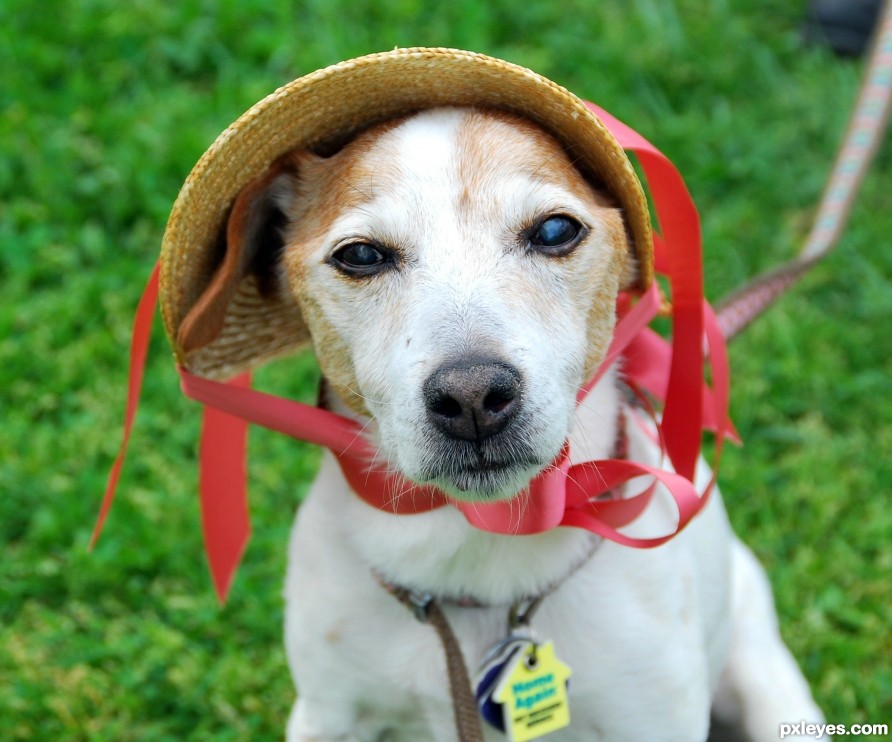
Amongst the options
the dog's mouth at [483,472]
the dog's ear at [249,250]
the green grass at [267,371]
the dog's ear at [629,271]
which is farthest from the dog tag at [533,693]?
the green grass at [267,371]

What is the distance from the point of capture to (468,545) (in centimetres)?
252

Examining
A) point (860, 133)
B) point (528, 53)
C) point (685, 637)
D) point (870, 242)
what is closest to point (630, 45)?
point (528, 53)

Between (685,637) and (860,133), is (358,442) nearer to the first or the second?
(685,637)

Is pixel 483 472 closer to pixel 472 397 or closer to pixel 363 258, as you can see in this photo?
pixel 472 397

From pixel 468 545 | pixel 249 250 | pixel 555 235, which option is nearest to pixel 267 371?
pixel 249 250

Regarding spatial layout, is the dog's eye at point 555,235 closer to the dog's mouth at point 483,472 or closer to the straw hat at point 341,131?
the straw hat at point 341,131

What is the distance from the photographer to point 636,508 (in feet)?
7.81

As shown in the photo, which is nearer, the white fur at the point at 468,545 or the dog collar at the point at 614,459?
the white fur at the point at 468,545

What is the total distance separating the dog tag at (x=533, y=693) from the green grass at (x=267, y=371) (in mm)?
1269

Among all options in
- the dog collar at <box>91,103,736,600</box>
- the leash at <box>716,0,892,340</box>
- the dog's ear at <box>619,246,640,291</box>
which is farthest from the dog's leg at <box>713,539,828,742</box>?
the dog's ear at <box>619,246,640,291</box>

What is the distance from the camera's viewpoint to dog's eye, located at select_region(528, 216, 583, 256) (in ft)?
7.43

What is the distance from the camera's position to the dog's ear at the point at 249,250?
2.39m

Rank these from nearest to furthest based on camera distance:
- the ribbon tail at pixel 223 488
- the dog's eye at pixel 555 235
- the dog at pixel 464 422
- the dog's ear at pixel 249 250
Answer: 1. the dog at pixel 464 422
2. the dog's eye at pixel 555 235
3. the dog's ear at pixel 249 250
4. the ribbon tail at pixel 223 488

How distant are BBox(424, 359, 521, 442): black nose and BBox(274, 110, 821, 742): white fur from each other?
0.03 m
